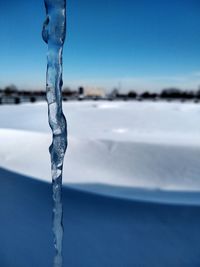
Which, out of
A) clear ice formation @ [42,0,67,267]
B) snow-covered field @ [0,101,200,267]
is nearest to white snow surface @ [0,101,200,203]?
snow-covered field @ [0,101,200,267]

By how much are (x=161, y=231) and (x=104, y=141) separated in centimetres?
283

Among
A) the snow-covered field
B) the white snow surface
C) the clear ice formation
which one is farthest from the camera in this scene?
the white snow surface

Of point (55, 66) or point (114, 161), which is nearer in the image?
point (55, 66)

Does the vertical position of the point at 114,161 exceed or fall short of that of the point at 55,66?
it falls short

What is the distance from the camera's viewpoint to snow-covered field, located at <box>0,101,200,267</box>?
209 centimetres

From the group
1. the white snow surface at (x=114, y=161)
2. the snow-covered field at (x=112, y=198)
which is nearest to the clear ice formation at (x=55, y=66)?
the snow-covered field at (x=112, y=198)

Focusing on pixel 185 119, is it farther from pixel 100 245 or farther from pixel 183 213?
pixel 100 245

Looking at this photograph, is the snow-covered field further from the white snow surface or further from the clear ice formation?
the clear ice formation

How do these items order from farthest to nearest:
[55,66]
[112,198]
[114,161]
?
[114,161]
[112,198]
[55,66]

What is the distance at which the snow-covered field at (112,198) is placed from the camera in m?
2.09

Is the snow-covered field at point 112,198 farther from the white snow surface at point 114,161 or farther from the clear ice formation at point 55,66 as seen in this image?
the clear ice formation at point 55,66

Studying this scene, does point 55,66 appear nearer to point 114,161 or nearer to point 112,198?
point 112,198

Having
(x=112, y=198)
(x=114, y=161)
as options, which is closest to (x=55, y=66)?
(x=112, y=198)

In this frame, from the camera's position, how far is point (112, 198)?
9.30ft
